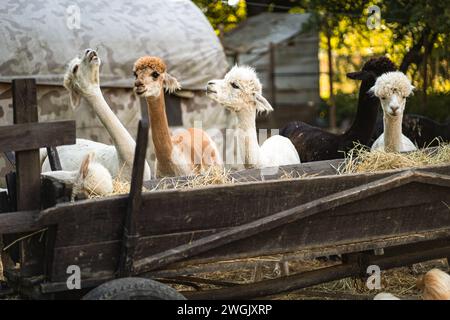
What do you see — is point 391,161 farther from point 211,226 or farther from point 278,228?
point 211,226

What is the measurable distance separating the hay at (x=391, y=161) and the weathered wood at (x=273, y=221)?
0.51m

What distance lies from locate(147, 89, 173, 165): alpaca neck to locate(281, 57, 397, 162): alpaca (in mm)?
1601

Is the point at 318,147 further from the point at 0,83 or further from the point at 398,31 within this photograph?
the point at 398,31

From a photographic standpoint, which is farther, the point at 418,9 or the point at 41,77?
the point at 418,9

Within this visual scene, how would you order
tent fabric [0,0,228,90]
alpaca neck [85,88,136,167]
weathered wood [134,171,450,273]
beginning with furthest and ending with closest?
tent fabric [0,0,228,90] < alpaca neck [85,88,136,167] < weathered wood [134,171,450,273]

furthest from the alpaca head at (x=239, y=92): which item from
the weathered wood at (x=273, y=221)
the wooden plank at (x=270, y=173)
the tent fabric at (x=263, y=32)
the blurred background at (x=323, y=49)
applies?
the tent fabric at (x=263, y=32)

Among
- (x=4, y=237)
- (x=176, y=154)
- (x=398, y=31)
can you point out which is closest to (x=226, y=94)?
(x=176, y=154)

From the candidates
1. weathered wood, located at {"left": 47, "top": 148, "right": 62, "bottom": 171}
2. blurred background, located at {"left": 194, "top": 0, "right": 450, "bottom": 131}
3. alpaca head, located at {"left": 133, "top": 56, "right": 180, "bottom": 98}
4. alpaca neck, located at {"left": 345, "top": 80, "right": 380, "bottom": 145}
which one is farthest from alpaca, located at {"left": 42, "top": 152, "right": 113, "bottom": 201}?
blurred background, located at {"left": 194, "top": 0, "right": 450, "bottom": 131}

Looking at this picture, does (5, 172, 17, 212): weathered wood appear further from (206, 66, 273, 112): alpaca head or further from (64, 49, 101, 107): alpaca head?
(206, 66, 273, 112): alpaca head

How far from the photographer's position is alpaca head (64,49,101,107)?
17.4 feet

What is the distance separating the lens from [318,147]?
764 centimetres

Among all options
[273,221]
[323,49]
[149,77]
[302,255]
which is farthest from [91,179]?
[323,49]
